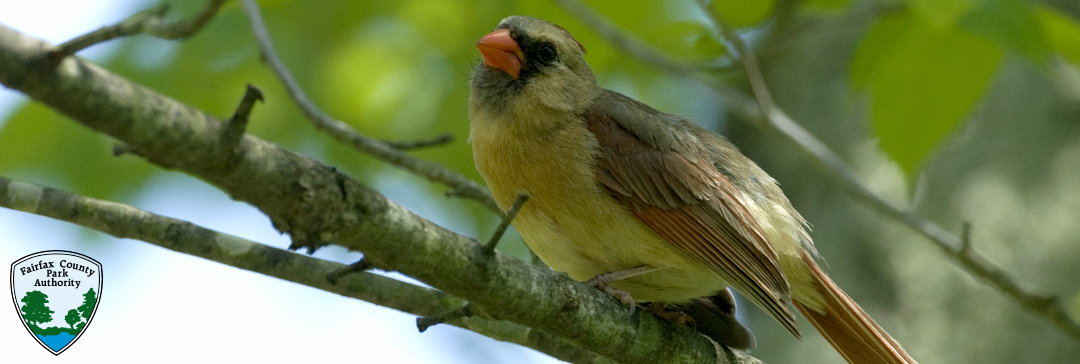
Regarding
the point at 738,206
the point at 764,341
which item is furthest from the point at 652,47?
the point at 764,341

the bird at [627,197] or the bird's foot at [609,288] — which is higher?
the bird at [627,197]

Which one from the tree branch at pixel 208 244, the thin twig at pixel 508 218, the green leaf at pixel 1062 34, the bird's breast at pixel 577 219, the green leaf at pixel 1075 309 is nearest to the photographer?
the thin twig at pixel 508 218

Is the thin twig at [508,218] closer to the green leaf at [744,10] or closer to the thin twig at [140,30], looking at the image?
the thin twig at [140,30]

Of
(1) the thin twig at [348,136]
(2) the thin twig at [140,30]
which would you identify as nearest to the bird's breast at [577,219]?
(1) the thin twig at [348,136]

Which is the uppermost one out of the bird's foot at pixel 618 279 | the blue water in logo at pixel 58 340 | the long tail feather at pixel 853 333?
the long tail feather at pixel 853 333

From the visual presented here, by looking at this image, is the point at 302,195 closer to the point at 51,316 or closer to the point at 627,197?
the point at 627,197

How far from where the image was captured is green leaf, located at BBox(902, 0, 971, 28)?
8.39ft

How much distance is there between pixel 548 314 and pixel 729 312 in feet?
4.35

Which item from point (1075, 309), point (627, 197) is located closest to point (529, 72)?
point (627, 197)

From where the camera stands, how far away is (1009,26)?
255 centimetres

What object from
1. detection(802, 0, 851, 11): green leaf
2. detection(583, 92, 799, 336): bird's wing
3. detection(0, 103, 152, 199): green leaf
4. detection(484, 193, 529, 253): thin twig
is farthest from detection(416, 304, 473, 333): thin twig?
detection(0, 103, 152, 199): green leaf

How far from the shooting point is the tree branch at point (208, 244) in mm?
2217

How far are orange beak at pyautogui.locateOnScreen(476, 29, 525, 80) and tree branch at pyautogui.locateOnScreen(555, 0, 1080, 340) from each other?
26cm

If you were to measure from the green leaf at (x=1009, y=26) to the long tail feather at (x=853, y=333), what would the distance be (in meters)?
1.19
